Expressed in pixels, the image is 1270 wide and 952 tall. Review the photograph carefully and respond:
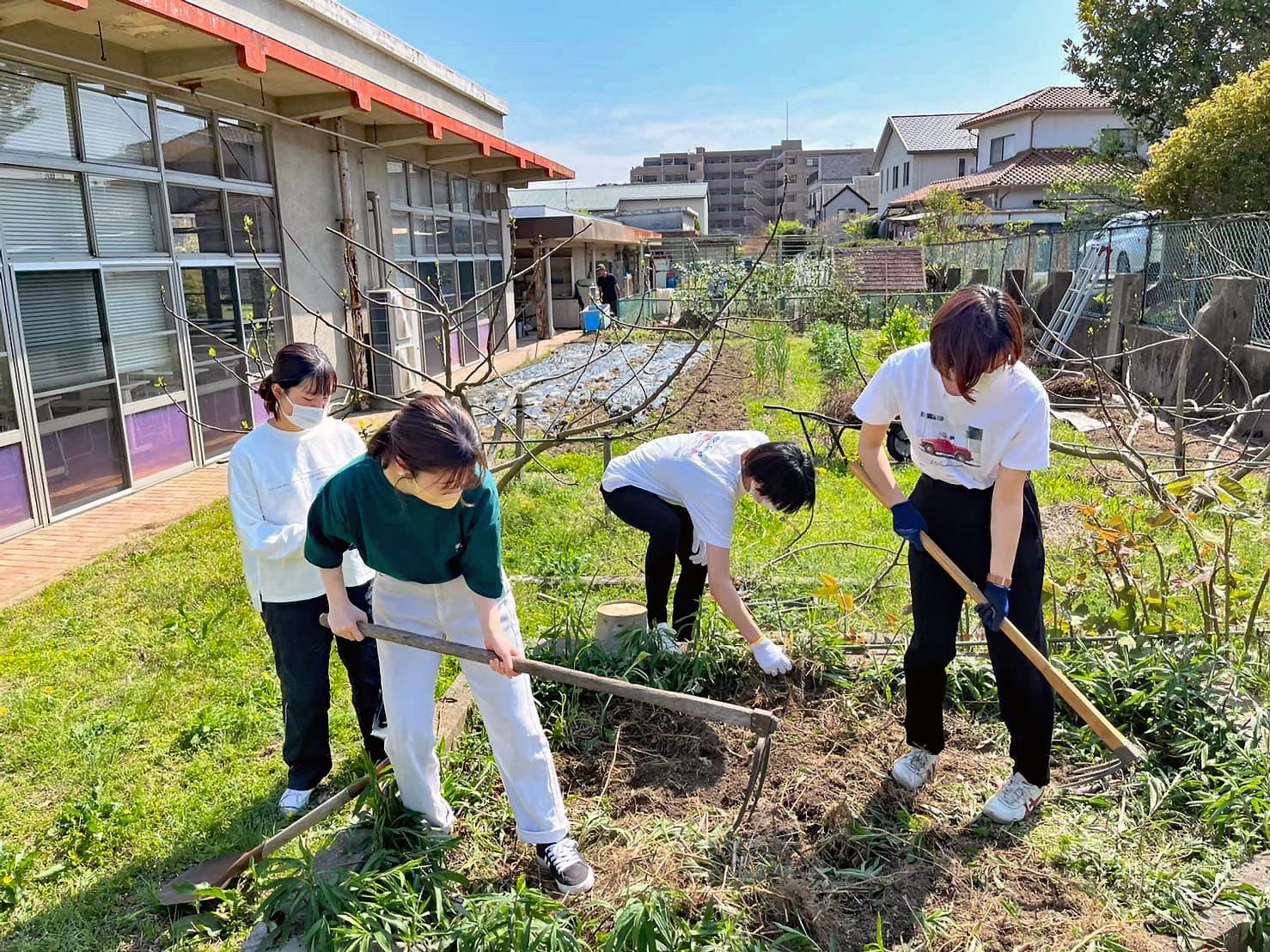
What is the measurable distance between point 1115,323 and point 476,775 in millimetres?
11385

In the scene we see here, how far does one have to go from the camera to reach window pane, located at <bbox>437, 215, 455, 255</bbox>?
1319 centimetres

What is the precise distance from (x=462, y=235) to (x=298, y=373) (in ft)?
40.6

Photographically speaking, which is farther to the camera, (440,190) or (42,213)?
Answer: (440,190)

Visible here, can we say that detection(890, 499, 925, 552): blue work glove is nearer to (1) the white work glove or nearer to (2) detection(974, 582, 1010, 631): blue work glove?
(2) detection(974, 582, 1010, 631): blue work glove

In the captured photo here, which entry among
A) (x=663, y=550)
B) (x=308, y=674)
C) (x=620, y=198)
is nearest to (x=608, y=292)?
(x=663, y=550)

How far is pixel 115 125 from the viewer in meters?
6.54

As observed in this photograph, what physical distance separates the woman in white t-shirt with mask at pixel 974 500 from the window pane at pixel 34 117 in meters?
5.86

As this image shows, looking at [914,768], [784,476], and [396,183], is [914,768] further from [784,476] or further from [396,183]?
[396,183]

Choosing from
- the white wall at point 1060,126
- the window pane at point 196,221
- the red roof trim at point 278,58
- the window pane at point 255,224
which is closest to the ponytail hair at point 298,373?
the red roof trim at point 278,58

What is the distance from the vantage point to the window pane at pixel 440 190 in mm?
12984

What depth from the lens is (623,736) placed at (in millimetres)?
3107

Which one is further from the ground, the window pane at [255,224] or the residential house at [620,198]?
the residential house at [620,198]

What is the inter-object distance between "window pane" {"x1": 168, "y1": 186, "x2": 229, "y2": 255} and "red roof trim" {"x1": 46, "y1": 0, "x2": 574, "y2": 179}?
4.29 ft

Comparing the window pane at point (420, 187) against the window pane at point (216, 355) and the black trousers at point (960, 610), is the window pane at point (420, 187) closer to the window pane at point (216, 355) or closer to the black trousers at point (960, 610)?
the window pane at point (216, 355)
